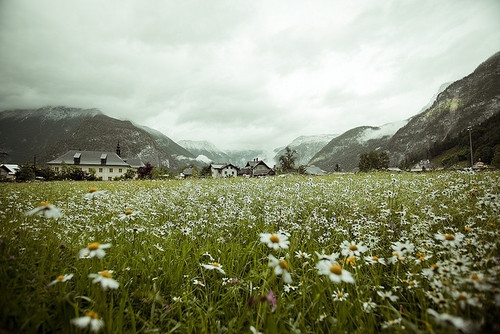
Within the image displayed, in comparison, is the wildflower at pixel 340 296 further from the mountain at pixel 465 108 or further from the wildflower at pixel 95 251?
the mountain at pixel 465 108

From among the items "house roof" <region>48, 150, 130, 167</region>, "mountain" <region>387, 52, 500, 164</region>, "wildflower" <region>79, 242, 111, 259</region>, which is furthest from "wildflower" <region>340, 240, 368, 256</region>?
"mountain" <region>387, 52, 500, 164</region>

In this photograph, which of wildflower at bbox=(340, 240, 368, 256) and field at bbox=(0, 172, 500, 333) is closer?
field at bbox=(0, 172, 500, 333)

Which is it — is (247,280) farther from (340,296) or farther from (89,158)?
(89,158)

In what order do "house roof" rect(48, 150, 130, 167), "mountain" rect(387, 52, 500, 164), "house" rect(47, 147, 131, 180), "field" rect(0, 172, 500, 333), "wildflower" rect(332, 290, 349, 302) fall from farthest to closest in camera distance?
"mountain" rect(387, 52, 500, 164) → "house roof" rect(48, 150, 130, 167) → "house" rect(47, 147, 131, 180) → "wildflower" rect(332, 290, 349, 302) → "field" rect(0, 172, 500, 333)

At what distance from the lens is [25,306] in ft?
5.11

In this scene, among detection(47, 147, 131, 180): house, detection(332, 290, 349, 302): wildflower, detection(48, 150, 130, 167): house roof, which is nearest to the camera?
detection(332, 290, 349, 302): wildflower

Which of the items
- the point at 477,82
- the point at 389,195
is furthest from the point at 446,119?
the point at 389,195

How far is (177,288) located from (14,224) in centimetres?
301

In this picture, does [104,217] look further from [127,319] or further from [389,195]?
[389,195]

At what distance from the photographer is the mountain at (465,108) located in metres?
143

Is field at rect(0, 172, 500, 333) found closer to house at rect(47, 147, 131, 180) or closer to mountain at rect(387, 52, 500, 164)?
house at rect(47, 147, 131, 180)

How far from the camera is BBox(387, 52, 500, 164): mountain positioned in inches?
5630

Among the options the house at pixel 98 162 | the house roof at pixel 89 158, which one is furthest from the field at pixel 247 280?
the house roof at pixel 89 158

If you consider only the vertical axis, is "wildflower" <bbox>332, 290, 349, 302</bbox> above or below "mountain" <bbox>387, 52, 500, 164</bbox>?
below
